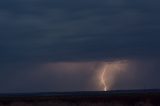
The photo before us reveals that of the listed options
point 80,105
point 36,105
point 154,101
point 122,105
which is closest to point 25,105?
point 36,105

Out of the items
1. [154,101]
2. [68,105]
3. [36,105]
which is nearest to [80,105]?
[68,105]

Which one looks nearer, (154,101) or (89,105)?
(89,105)

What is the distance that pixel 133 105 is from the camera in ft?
171

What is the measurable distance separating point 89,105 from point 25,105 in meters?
6.51

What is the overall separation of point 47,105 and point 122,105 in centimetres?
713

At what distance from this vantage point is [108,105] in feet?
167

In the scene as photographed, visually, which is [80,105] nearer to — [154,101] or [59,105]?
[59,105]

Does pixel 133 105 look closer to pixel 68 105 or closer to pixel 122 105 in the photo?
pixel 122 105

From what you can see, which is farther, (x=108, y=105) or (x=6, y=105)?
(x=6, y=105)

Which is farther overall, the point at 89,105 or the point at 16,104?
the point at 16,104

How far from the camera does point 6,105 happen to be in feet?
179

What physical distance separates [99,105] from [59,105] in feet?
12.4

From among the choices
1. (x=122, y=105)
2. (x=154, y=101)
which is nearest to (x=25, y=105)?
(x=122, y=105)

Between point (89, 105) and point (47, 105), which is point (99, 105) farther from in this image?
point (47, 105)
